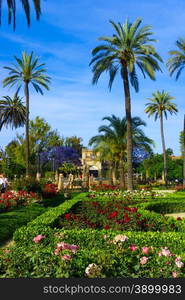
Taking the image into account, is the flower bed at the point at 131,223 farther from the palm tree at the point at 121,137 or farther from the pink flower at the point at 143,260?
the palm tree at the point at 121,137

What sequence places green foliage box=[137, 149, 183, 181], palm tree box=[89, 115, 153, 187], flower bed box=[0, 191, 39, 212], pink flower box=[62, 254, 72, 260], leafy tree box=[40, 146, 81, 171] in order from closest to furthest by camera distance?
pink flower box=[62, 254, 72, 260] < flower bed box=[0, 191, 39, 212] < palm tree box=[89, 115, 153, 187] < leafy tree box=[40, 146, 81, 171] < green foliage box=[137, 149, 183, 181]

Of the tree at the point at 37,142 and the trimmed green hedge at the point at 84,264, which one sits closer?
the trimmed green hedge at the point at 84,264

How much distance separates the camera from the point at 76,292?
3.62 metres

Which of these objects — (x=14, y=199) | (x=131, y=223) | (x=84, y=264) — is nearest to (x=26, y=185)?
(x=14, y=199)

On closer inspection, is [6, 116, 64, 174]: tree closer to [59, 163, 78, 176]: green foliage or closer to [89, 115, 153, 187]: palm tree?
[59, 163, 78, 176]: green foliage

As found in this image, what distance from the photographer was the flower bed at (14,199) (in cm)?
1489

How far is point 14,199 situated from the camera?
15969 mm

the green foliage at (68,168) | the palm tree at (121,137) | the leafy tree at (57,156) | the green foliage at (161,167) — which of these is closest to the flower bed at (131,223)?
the palm tree at (121,137)

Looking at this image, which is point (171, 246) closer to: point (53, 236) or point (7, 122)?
point (53, 236)

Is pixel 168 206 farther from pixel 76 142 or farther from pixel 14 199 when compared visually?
pixel 76 142

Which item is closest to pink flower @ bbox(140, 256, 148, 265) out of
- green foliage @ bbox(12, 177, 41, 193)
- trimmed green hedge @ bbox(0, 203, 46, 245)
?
trimmed green hedge @ bbox(0, 203, 46, 245)

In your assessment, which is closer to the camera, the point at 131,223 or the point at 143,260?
the point at 143,260

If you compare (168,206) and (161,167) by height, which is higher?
(161,167)

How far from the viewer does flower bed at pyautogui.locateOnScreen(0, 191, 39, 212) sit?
48.9 ft
